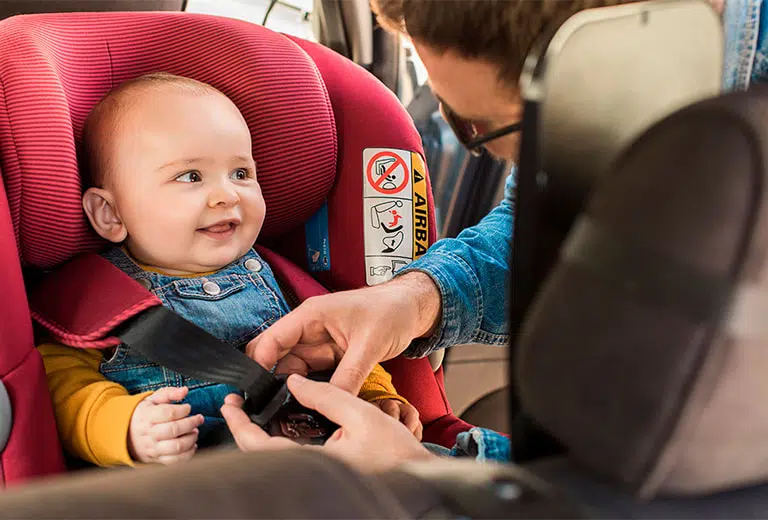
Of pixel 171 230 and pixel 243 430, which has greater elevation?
pixel 171 230

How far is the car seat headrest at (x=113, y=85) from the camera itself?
3.78 feet

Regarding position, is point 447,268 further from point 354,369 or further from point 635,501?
point 635,501

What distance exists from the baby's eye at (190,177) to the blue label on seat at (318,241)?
10.9 inches

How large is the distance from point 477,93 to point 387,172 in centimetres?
54

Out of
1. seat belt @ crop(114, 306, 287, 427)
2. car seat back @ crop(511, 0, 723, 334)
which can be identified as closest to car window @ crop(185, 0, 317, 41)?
seat belt @ crop(114, 306, 287, 427)

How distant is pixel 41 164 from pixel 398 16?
0.56m

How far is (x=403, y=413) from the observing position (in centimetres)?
129

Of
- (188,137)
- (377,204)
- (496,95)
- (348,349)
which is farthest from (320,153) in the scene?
(496,95)

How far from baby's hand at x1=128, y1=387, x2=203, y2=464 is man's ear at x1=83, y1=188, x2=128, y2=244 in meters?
0.31

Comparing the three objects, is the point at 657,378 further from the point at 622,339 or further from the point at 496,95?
the point at 496,95

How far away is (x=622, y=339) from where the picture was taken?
0.48 metres

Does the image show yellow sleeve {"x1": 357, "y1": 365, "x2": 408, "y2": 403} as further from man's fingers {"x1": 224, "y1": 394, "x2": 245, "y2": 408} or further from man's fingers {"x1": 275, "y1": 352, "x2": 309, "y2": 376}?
man's fingers {"x1": 224, "y1": 394, "x2": 245, "y2": 408}

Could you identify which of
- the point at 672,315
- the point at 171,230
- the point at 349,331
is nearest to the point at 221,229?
the point at 171,230

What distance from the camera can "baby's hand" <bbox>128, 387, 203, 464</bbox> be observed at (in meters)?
1.11
